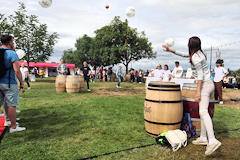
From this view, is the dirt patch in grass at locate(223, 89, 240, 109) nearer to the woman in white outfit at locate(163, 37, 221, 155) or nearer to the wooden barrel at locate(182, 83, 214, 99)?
the wooden barrel at locate(182, 83, 214, 99)

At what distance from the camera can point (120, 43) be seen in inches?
1515

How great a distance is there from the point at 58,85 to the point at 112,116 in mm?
6664

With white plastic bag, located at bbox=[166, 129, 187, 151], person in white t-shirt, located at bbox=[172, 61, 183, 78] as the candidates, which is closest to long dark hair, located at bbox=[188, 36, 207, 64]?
white plastic bag, located at bbox=[166, 129, 187, 151]

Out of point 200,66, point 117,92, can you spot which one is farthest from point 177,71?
point 200,66

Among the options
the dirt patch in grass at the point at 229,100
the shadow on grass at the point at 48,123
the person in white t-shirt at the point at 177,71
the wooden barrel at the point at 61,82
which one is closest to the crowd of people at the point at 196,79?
the shadow on grass at the point at 48,123

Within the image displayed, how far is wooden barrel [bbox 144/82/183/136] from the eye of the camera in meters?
3.79

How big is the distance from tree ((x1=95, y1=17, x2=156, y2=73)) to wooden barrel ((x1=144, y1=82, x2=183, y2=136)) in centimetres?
3281

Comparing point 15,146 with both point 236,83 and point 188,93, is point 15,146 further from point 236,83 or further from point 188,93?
point 236,83

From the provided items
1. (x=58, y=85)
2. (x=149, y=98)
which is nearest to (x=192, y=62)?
(x=149, y=98)

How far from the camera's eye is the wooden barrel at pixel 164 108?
12.5 ft

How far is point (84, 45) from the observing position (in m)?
61.8

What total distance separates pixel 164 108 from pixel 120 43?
35.6 metres

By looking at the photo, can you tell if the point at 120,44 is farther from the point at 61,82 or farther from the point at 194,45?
the point at 194,45

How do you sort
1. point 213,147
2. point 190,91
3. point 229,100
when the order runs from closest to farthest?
point 213,147
point 190,91
point 229,100
